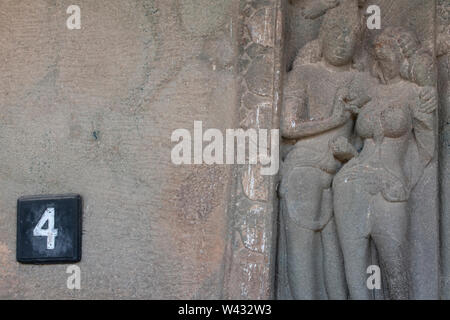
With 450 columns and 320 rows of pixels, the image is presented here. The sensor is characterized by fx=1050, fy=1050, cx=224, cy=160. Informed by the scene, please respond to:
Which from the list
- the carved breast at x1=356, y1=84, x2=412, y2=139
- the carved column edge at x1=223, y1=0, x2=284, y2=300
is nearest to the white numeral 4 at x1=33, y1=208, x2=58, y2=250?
the carved column edge at x1=223, y1=0, x2=284, y2=300

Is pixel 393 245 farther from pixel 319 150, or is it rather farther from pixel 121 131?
pixel 121 131

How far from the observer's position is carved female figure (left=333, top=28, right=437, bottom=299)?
606 cm

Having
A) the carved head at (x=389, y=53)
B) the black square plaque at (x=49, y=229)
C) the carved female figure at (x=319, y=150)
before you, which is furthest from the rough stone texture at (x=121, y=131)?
the carved head at (x=389, y=53)

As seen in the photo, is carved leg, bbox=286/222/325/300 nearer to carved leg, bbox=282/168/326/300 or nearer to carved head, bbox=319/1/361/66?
carved leg, bbox=282/168/326/300

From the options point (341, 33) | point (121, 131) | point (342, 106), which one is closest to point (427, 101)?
point (342, 106)

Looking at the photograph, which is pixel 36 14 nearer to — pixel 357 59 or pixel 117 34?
pixel 117 34

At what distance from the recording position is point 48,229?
6383mm

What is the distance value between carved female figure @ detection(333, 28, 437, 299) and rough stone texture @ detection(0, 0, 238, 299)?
0.75 m

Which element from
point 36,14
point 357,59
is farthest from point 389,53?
point 36,14

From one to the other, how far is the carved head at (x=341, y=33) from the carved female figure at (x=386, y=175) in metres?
0.17

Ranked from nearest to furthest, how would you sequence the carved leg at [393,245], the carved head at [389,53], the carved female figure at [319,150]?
the carved leg at [393,245], the carved female figure at [319,150], the carved head at [389,53]

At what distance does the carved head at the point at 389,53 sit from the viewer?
247 inches

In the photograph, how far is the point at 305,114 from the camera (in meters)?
6.31

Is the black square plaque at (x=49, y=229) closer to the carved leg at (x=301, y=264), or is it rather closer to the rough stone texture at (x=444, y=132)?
the carved leg at (x=301, y=264)
